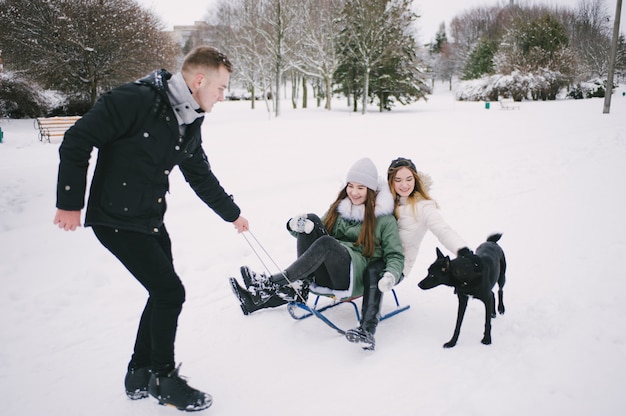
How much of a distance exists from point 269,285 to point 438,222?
1.52m

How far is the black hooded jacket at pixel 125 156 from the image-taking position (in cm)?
197

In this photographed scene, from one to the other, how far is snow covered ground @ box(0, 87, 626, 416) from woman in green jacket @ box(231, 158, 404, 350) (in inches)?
11.4

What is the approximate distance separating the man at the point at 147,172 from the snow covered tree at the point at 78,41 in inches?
789

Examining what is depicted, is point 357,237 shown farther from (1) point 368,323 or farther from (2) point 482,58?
(2) point 482,58

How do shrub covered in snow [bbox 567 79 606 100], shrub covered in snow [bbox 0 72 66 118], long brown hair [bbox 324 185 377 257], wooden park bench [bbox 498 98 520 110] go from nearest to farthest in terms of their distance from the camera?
1. long brown hair [bbox 324 185 377 257]
2. shrub covered in snow [bbox 0 72 66 118]
3. wooden park bench [bbox 498 98 520 110]
4. shrub covered in snow [bbox 567 79 606 100]

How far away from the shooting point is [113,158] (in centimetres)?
209

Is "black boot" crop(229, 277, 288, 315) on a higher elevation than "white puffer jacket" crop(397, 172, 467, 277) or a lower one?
lower

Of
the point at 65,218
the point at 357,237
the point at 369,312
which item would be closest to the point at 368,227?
the point at 357,237

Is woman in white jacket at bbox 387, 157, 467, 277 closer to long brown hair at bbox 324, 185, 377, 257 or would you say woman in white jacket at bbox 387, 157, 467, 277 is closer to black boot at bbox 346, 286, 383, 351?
long brown hair at bbox 324, 185, 377, 257

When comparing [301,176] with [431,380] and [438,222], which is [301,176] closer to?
[438,222]

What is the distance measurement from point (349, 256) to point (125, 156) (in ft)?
5.93

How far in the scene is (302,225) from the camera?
134 inches

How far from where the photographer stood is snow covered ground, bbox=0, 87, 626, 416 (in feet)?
8.59

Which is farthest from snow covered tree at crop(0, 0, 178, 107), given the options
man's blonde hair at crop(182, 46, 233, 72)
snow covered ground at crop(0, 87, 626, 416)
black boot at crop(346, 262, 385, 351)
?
black boot at crop(346, 262, 385, 351)
